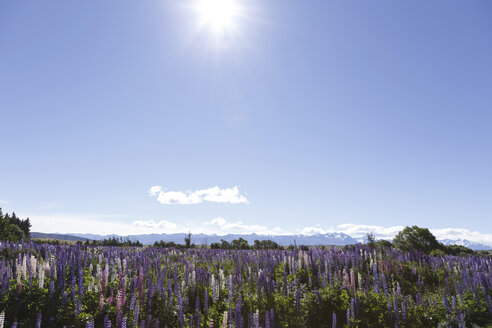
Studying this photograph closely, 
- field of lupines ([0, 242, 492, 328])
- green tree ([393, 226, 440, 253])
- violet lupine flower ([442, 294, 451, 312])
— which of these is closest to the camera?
field of lupines ([0, 242, 492, 328])

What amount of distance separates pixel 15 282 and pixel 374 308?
6.98m

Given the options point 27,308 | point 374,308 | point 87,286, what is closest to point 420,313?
point 374,308

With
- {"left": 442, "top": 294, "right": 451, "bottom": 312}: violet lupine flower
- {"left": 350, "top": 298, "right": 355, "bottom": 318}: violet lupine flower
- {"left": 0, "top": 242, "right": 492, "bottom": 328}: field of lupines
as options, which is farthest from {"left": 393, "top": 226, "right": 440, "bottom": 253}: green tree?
{"left": 350, "top": 298, "right": 355, "bottom": 318}: violet lupine flower

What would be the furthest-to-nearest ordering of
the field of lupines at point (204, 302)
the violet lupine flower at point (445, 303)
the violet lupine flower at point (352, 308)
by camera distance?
the violet lupine flower at point (445, 303) → the violet lupine flower at point (352, 308) → the field of lupines at point (204, 302)

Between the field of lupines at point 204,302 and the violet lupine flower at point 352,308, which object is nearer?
the field of lupines at point 204,302

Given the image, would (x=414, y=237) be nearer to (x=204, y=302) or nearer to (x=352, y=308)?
(x=352, y=308)

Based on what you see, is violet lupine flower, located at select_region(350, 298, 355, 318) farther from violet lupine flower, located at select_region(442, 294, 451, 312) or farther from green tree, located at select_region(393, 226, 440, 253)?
green tree, located at select_region(393, 226, 440, 253)

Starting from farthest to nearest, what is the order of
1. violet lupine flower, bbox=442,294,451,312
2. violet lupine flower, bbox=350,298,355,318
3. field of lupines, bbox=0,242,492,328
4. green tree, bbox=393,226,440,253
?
green tree, bbox=393,226,440,253 → violet lupine flower, bbox=442,294,451,312 → violet lupine flower, bbox=350,298,355,318 → field of lupines, bbox=0,242,492,328

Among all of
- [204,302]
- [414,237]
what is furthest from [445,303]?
[414,237]

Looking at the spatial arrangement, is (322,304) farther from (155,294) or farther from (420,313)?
(155,294)

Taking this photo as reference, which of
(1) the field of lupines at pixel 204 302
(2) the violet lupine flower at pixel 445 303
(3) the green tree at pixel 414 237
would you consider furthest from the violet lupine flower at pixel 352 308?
(3) the green tree at pixel 414 237

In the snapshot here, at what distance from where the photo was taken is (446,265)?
1005cm

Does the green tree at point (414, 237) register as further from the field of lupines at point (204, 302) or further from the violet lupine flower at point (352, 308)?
the violet lupine flower at point (352, 308)

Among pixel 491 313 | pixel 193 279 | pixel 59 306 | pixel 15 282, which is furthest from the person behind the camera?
pixel 193 279
